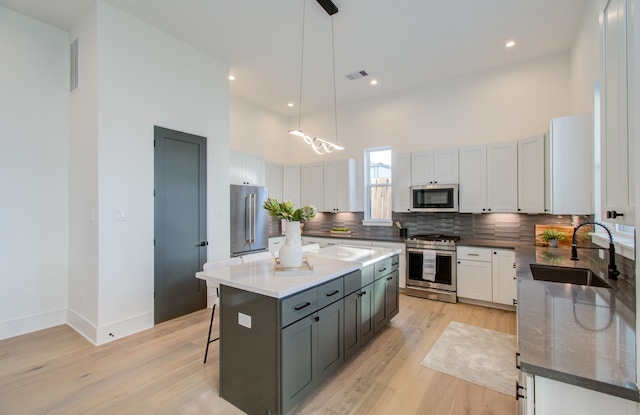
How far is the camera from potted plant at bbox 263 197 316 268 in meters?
2.31

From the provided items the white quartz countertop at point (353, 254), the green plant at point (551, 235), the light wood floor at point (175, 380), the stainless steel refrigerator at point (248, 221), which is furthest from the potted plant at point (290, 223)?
the green plant at point (551, 235)

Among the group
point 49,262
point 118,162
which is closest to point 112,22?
point 118,162

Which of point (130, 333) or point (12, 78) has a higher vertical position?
point (12, 78)

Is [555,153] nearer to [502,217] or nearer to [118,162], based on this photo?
[502,217]

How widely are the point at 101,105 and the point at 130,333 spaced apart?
2568 mm

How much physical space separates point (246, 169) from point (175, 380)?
3.40m

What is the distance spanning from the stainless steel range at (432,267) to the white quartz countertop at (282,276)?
1.63 metres

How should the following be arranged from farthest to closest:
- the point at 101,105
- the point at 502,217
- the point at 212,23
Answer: the point at 502,217 < the point at 212,23 < the point at 101,105

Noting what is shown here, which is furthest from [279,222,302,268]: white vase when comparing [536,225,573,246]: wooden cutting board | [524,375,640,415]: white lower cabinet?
[536,225,573,246]: wooden cutting board

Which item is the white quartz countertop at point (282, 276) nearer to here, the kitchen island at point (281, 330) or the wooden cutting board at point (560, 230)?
the kitchen island at point (281, 330)

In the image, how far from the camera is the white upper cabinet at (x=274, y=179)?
5.96 metres

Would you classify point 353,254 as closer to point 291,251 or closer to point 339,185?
point 291,251

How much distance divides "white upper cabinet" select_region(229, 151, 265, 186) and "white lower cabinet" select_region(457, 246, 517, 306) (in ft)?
11.8

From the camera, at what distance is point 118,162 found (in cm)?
317
